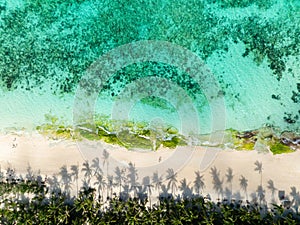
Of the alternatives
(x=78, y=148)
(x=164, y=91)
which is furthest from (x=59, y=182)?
(x=164, y=91)

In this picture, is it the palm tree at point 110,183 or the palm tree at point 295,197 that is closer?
the palm tree at point 295,197

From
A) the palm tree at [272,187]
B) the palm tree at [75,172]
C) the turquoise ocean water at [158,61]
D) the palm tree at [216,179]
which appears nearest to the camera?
the palm tree at [272,187]

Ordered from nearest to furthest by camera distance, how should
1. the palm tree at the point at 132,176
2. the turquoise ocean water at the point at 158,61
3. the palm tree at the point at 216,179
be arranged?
the palm tree at the point at 216,179
the turquoise ocean water at the point at 158,61
the palm tree at the point at 132,176

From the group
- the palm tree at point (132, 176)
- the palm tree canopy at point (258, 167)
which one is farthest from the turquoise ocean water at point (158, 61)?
the palm tree at point (132, 176)

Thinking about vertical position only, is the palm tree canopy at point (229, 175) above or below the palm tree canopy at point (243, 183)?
above

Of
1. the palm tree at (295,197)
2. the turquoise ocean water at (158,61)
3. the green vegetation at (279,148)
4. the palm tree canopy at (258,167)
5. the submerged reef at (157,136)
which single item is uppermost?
the turquoise ocean water at (158,61)

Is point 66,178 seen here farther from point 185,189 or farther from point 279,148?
point 279,148

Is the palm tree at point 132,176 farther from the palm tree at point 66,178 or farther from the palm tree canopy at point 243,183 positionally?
the palm tree canopy at point 243,183
